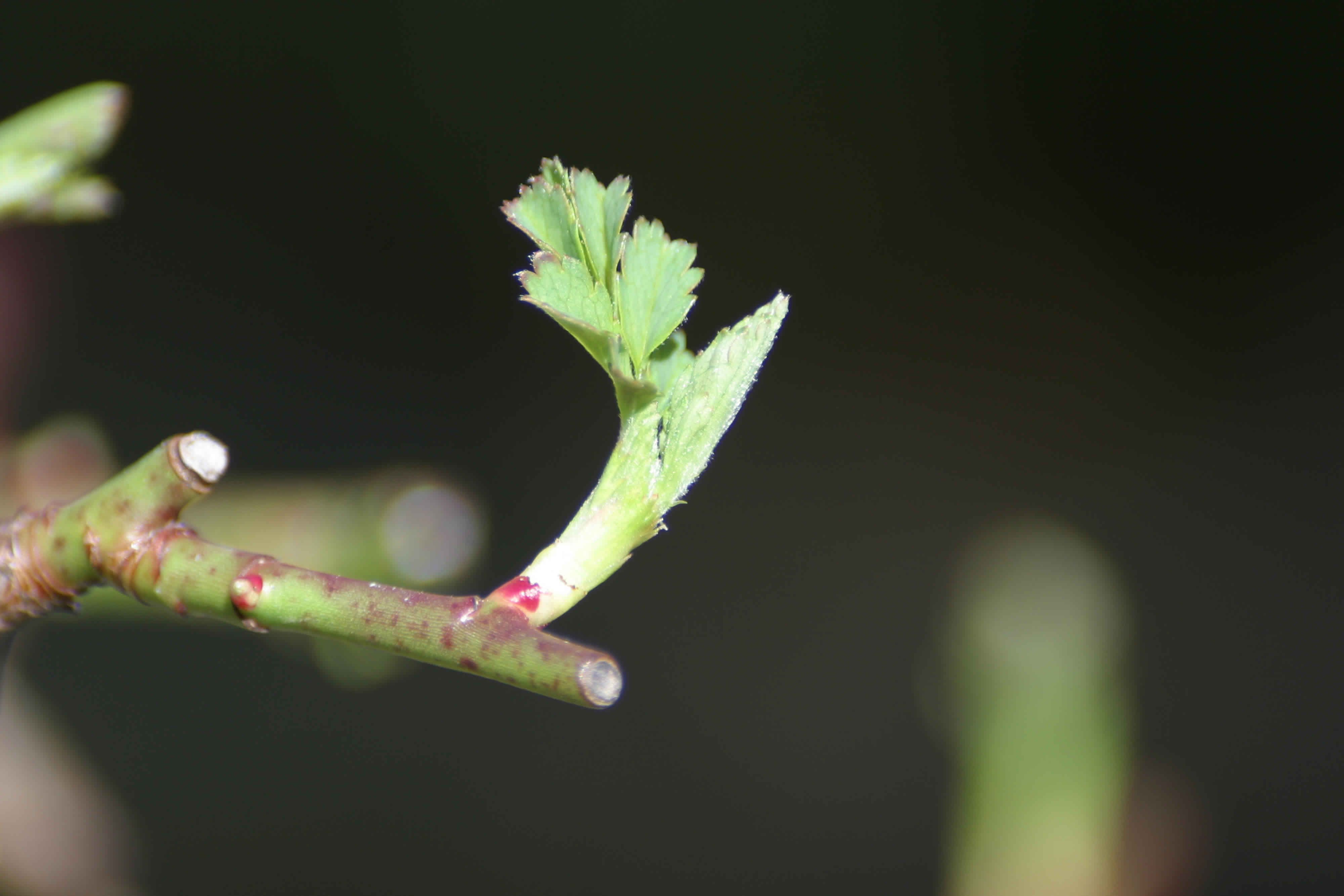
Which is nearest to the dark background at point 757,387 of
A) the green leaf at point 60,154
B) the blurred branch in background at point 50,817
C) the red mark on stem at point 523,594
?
the blurred branch in background at point 50,817

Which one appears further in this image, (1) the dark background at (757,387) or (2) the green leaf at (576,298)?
(1) the dark background at (757,387)

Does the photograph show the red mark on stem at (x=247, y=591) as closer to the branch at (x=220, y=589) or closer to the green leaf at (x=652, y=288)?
the branch at (x=220, y=589)

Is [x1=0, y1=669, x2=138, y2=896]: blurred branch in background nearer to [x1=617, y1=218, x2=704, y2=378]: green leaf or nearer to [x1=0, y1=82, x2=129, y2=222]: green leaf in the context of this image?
[x1=0, y1=82, x2=129, y2=222]: green leaf

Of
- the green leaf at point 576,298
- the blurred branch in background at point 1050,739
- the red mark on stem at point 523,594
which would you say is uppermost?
the blurred branch in background at point 1050,739

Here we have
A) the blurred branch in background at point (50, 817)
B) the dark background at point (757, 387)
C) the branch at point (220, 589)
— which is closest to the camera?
the branch at point (220, 589)

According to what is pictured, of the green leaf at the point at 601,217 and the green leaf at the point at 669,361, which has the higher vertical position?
the green leaf at the point at 601,217

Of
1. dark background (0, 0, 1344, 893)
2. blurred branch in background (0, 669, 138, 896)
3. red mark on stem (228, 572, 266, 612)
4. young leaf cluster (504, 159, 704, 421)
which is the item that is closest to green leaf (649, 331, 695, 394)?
young leaf cluster (504, 159, 704, 421)

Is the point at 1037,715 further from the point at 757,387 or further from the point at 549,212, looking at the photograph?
the point at 549,212

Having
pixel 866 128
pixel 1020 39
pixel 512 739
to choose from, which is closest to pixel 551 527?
pixel 512 739

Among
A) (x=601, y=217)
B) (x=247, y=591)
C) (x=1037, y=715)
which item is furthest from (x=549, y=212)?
(x=1037, y=715)
